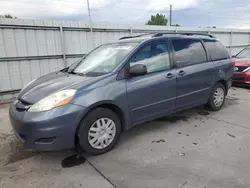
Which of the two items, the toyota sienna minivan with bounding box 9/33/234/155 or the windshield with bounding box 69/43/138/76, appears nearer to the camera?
the toyota sienna minivan with bounding box 9/33/234/155

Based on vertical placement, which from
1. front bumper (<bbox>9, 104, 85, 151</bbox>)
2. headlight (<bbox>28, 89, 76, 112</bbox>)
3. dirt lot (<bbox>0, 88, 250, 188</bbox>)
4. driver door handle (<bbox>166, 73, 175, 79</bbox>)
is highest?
driver door handle (<bbox>166, 73, 175, 79</bbox>)

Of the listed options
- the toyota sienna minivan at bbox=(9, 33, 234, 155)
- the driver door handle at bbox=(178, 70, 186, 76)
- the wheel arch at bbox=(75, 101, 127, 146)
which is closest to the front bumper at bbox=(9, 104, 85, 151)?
the toyota sienna minivan at bbox=(9, 33, 234, 155)

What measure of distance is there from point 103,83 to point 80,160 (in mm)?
1111

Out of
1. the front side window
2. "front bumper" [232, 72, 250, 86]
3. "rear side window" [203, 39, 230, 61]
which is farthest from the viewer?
"front bumper" [232, 72, 250, 86]

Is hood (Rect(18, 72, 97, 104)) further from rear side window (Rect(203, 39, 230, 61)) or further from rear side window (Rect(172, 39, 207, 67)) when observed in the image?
rear side window (Rect(203, 39, 230, 61))

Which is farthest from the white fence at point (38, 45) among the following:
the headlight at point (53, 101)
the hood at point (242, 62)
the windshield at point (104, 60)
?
the hood at point (242, 62)

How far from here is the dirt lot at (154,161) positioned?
7.64 feet

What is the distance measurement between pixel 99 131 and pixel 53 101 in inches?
29.5

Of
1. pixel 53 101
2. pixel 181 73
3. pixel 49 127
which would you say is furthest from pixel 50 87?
pixel 181 73

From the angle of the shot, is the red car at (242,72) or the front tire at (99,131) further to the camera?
the red car at (242,72)

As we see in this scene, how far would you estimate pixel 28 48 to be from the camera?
6055 millimetres

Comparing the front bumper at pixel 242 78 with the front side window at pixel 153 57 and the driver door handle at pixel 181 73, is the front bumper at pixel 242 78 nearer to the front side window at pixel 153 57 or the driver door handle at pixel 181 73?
the driver door handle at pixel 181 73

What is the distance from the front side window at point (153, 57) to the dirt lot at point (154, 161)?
1.14 metres

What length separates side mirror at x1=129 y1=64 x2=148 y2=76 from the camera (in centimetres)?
299
